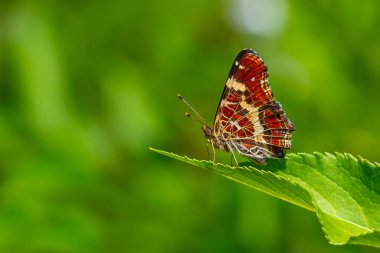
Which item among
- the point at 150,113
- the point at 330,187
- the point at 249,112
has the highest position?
the point at 150,113

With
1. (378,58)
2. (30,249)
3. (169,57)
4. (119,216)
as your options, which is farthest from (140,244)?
(378,58)

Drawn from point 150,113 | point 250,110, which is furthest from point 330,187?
point 150,113

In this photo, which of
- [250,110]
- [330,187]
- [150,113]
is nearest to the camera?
[330,187]

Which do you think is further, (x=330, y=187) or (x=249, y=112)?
(x=249, y=112)

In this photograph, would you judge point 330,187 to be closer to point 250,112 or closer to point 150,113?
point 250,112

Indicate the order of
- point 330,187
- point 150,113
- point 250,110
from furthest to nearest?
1. point 150,113
2. point 250,110
3. point 330,187

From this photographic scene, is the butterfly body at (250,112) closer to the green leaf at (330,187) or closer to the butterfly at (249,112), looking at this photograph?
the butterfly at (249,112)

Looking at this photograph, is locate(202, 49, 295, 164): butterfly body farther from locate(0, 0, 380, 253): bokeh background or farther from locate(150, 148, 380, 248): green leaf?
locate(150, 148, 380, 248): green leaf

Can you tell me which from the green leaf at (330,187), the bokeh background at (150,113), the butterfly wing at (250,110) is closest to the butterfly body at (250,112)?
the butterfly wing at (250,110)
